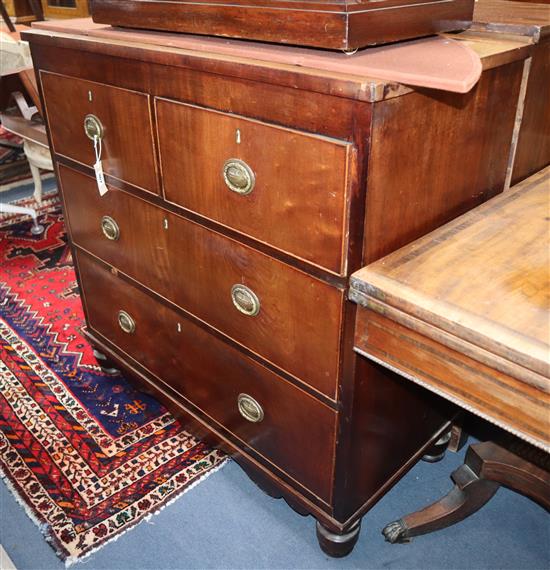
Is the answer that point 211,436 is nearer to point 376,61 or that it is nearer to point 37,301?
point 376,61

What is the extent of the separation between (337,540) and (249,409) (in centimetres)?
36

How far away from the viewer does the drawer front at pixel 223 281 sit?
1.15m

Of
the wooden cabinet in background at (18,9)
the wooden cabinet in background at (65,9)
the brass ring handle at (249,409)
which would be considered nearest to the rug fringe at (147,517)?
the brass ring handle at (249,409)

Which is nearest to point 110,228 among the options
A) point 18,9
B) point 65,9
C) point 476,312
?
point 476,312

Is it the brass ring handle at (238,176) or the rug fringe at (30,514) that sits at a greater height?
the brass ring handle at (238,176)

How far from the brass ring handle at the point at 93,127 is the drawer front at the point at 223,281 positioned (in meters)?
0.14

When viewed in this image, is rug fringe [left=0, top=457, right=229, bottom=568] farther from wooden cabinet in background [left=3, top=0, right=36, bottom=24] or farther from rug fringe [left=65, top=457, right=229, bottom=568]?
wooden cabinet in background [left=3, top=0, right=36, bottom=24]

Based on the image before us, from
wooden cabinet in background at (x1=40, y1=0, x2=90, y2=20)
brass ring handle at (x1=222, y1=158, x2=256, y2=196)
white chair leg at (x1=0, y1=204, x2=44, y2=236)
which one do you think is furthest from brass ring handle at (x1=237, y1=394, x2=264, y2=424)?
wooden cabinet in background at (x1=40, y1=0, x2=90, y2=20)

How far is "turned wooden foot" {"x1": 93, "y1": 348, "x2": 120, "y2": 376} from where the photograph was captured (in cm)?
207

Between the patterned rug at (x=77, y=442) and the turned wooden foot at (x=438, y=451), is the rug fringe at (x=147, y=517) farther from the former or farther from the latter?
the turned wooden foot at (x=438, y=451)

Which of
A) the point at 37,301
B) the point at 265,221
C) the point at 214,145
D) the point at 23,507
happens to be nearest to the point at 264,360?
the point at 265,221

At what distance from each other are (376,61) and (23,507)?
4.73ft

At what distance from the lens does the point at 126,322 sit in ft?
5.86

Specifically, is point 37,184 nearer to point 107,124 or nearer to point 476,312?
point 107,124
